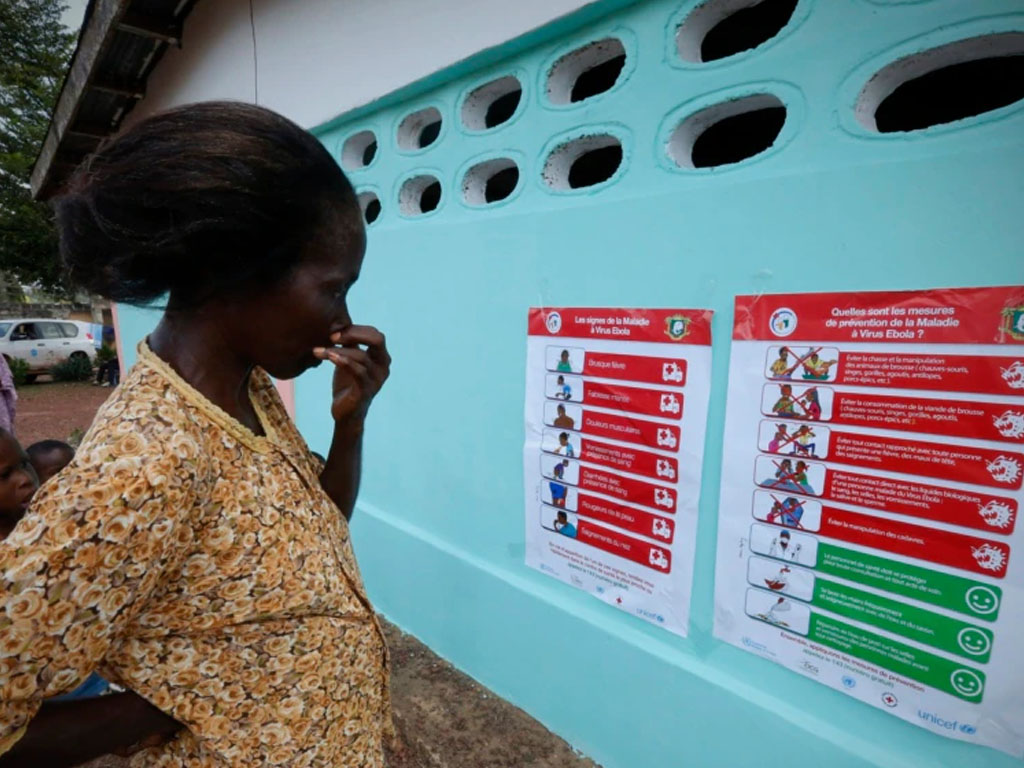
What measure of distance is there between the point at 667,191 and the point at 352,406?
3.83ft

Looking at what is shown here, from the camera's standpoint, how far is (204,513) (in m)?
0.82

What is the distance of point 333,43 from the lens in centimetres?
300

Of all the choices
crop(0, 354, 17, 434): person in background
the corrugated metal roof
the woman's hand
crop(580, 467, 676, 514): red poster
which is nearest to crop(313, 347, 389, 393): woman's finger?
the woman's hand

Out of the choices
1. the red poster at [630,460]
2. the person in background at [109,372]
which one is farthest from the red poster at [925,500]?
the person in background at [109,372]

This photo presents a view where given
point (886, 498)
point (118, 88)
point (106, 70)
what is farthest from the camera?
point (118, 88)

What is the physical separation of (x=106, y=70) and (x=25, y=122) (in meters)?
14.1

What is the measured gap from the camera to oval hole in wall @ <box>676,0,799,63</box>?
66.1 inches

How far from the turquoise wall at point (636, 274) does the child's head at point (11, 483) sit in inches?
56.6

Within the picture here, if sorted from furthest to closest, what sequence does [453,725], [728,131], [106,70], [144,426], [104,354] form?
[104,354] → [106,70] → [728,131] → [453,725] → [144,426]

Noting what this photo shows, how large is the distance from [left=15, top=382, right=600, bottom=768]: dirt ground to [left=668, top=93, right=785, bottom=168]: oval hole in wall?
2181 millimetres

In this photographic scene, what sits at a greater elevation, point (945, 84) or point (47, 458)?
point (945, 84)

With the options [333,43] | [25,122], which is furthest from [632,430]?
[25,122]

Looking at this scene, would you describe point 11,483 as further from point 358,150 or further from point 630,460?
point 630,460

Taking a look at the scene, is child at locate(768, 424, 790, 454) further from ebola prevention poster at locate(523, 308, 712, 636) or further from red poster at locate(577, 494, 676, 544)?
red poster at locate(577, 494, 676, 544)
